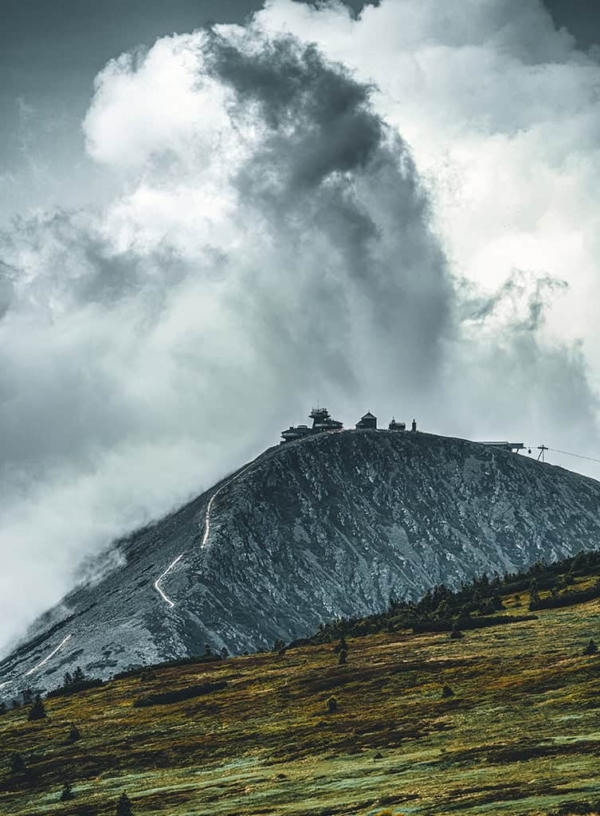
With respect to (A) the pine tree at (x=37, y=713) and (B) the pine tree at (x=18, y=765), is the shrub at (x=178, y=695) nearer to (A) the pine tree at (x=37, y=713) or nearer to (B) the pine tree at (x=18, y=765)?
(A) the pine tree at (x=37, y=713)

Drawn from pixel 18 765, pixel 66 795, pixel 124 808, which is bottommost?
pixel 124 808

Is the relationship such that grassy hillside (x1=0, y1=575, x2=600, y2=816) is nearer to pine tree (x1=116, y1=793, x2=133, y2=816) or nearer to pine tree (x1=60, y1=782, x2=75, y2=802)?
pine tree (x1=60, y1=782, x2=75, y2=802)

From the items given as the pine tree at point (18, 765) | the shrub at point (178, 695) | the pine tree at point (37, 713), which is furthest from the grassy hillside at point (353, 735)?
the pine tree at point (37, 713)

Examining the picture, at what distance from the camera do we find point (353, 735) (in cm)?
11238

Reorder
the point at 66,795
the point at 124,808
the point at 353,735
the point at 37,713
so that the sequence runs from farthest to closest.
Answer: the point at 37,713
the point at 353,735
the point at 66,795
the point at 124,808

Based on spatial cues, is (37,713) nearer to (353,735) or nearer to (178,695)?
(178,695)

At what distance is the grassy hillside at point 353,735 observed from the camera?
256 ft

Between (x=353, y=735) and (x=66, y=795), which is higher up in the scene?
(x=66, y=795)

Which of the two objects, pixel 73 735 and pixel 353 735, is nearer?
pixel 353 735

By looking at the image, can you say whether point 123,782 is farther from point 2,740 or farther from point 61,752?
point 2,740

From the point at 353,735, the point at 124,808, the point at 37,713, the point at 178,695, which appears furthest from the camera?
the point at 37,713

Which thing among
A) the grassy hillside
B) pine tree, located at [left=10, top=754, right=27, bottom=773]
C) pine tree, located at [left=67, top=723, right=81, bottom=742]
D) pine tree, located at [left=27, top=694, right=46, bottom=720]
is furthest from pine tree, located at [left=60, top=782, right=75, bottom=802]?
pine tree, located at [left=27, top=694, right=46, bottom=720]

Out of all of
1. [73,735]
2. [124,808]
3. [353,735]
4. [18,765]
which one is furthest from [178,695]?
[124,808]

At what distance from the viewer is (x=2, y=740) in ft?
524
